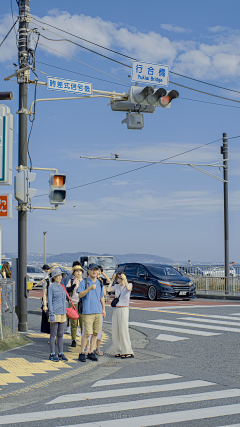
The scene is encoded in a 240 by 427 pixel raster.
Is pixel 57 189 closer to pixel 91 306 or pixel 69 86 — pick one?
pixel 69 86

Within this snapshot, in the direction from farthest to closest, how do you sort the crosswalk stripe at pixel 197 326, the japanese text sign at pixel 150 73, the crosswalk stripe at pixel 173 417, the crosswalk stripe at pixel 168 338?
the crosswalk stripe at pixel 197 326, the crosswalk stripe at pixel 168 338, the japanese text sign at pixel 150 73, the crosswalk stripe at pixel 173 417

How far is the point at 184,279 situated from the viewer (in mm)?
21547

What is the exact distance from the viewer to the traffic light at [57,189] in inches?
442

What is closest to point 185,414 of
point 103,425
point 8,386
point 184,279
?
point 103,425

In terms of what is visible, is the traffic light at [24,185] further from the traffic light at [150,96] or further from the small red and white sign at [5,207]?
the traffic light at [150,96]

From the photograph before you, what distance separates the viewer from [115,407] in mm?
5699

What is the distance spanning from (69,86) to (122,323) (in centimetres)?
585

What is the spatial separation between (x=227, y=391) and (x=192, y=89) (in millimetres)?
12620

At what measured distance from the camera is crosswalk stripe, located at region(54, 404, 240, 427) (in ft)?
16.6

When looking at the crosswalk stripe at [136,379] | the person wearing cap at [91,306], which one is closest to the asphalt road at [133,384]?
the crosswalk stripe at [136,379]

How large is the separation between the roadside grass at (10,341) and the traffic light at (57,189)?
3.13m

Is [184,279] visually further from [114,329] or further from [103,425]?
[103,425]

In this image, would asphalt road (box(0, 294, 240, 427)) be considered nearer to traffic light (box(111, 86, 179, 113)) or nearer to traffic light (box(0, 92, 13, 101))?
traffic light (box(0, 92, 13, 101))

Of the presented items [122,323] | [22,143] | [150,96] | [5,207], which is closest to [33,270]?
[22,143]
